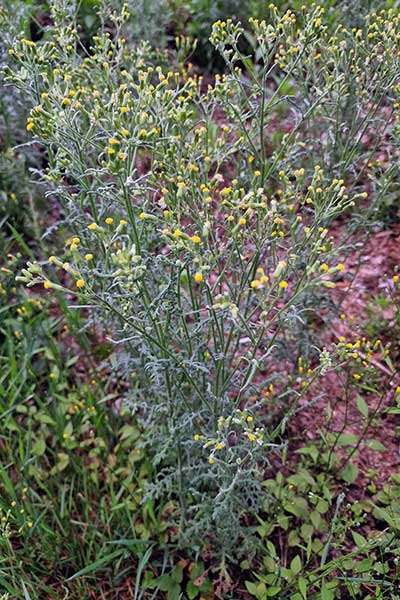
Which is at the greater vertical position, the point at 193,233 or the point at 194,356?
the point at 193,233

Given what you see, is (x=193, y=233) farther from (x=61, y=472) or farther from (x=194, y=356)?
(x=61, y=472)

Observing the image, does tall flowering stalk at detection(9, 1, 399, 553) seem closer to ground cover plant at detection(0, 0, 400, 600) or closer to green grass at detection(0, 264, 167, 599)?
ground cover plant at detection(0, 0, 400, 600)

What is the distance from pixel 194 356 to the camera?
206 centimetres

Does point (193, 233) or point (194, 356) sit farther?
point (193, 233)

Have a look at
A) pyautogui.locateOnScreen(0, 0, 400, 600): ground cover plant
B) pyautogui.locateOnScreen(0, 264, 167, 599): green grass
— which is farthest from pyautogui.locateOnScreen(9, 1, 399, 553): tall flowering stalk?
pyautogui.locateOnScreen(0, 264, 167, 599): green grass

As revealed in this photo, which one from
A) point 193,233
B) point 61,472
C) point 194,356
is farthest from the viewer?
point 61,472

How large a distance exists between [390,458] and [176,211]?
1.95m

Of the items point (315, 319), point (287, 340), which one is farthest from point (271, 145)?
point (287, 340)

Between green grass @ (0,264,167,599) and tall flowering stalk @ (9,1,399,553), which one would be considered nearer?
tall flowering stalk @ (9,1,399,553)

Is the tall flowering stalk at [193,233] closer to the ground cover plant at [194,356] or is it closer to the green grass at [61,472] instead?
the ground cover plant at [194,356]

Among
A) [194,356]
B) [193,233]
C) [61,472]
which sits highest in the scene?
[193,233]

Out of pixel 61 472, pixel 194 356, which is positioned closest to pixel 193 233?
pixel 194 356

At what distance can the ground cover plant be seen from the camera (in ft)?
6.40

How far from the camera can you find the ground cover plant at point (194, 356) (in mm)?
1952
